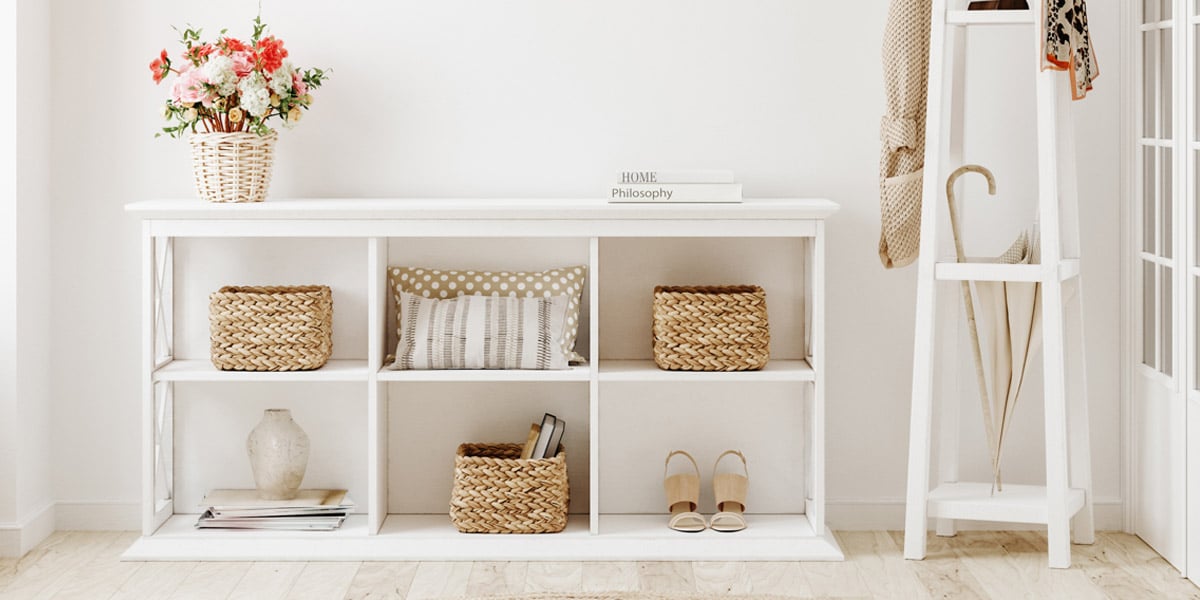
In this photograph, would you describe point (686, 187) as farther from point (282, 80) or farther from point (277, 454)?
point (277, 454)

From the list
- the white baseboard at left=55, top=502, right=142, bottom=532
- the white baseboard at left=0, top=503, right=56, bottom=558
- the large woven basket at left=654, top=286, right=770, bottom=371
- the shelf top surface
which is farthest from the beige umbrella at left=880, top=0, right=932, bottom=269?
the white baseboard at left=0, top=503, right=56, bottom=558

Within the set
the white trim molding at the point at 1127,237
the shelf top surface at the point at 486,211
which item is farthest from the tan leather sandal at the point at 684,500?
the white trim molding at the point at 1127,237

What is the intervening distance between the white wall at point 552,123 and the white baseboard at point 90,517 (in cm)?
2

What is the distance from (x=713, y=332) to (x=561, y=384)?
49 centimetres

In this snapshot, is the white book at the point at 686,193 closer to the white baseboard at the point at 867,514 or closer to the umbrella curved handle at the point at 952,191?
the umbrella curved handle at the point at 952,191

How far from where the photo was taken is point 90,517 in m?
3.16

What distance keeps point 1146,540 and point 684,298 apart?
1.35 m

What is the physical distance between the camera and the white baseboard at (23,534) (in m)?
2.93

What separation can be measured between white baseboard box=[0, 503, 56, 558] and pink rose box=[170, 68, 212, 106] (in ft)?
3.72

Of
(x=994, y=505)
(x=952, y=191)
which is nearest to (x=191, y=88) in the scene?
(x=952, y=191)

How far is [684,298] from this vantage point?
9.52 ft

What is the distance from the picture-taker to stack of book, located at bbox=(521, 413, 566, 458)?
2984 millimetres

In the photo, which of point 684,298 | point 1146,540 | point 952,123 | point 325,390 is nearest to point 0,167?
point 325,390

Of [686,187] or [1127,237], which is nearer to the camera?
[686,187]
